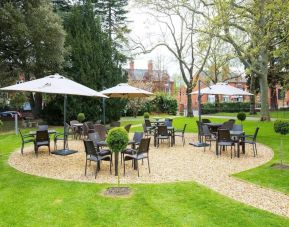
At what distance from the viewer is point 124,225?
17.1ft

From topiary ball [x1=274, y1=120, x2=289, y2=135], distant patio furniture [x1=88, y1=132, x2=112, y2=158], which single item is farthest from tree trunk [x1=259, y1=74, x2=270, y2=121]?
distant patio furniture [x1=88, y1=132, x2=112, y2=158]

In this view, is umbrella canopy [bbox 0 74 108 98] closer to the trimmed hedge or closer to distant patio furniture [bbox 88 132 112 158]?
distant patio furniture [bbox 88 132 112 158]

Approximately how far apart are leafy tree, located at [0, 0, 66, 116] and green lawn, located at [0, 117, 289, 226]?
47.1ft

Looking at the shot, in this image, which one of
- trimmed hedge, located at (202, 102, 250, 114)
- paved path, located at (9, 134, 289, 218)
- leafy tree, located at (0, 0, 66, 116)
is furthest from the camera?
trimmed hedge, located at (202, 102, 250, 114)

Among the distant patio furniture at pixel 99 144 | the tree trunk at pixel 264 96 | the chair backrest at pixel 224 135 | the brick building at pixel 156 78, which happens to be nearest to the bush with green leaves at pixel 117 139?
the distant patio furniture at pixel 99 144

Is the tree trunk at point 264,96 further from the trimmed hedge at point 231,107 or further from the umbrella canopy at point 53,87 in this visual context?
the trimmed hedge at point 231,107

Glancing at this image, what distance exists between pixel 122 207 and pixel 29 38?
17012mm

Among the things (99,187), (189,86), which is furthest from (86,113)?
(99,187)

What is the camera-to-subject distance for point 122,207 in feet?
19.7

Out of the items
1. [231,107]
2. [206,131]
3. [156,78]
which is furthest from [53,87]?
[156,78]

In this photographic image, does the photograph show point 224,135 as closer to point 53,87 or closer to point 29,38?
point 53,87

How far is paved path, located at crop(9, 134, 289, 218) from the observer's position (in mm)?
6820

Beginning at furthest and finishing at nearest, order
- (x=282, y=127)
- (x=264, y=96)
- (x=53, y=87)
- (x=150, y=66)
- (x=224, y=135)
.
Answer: (x=150, y=66)
(x=264, y=96)
(x=224, y=135)
(x=53, y=87)
(x=282, y=127)

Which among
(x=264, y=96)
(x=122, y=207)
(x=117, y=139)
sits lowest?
(x=122, y=207)
